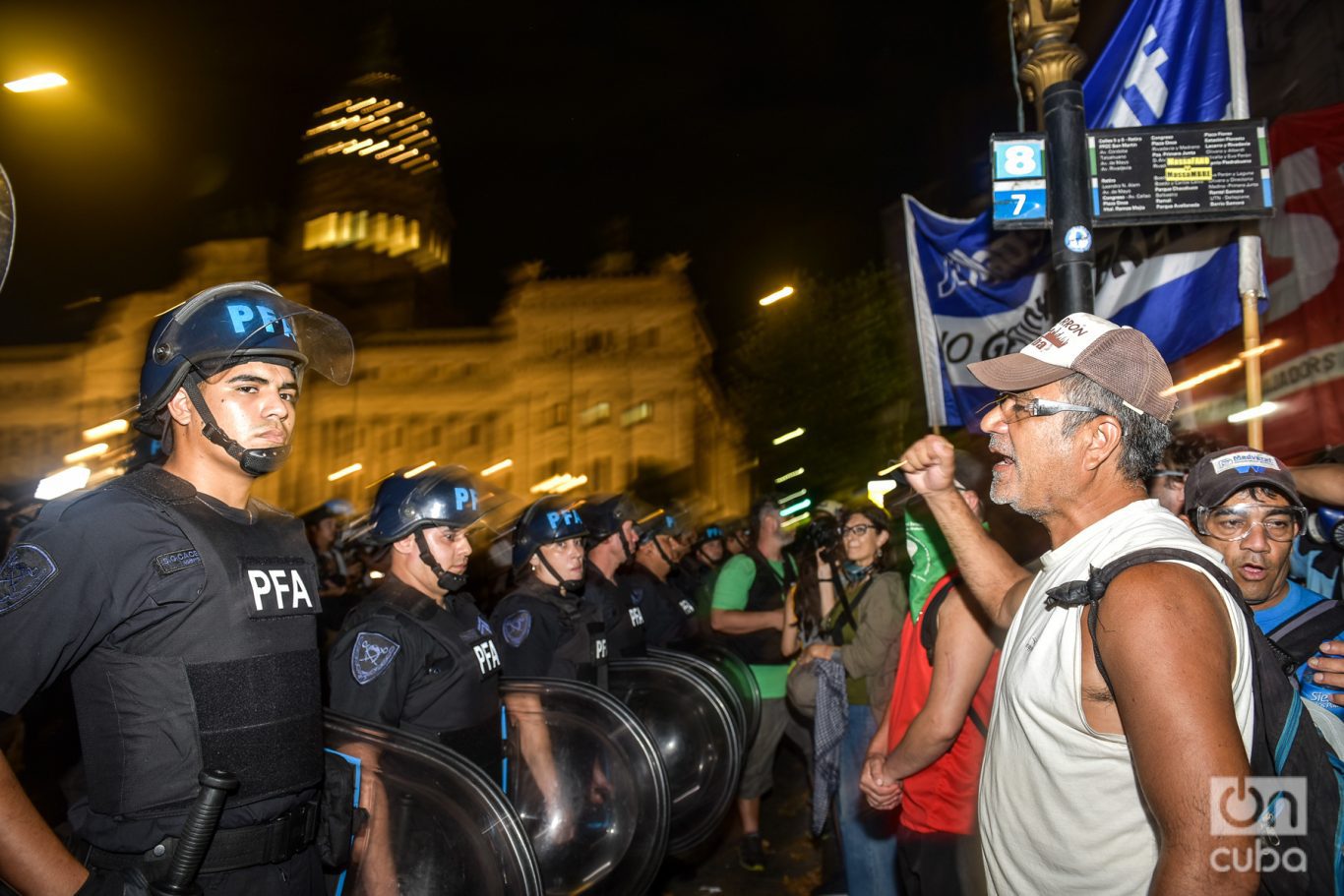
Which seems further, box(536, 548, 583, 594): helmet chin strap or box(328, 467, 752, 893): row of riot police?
box(536, 548, 583, 594): helmet chin strap

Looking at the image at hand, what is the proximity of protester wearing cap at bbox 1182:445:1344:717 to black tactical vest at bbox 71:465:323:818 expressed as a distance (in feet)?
10.1

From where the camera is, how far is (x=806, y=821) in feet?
24.9

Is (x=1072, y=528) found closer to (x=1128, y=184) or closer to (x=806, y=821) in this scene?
(x=1128, y=184)

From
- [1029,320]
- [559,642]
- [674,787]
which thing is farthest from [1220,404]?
A: [559,642]

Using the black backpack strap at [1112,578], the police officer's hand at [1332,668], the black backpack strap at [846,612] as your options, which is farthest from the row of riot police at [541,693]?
the police officer's hand at [1332,668]

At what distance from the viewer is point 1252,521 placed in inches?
131

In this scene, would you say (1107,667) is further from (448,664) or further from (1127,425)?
(448,664)

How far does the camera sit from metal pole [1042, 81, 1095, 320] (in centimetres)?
418

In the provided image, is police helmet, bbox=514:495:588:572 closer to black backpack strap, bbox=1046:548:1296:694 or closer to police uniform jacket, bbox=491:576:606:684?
police uniform jacket, bbox=491:576:606:684

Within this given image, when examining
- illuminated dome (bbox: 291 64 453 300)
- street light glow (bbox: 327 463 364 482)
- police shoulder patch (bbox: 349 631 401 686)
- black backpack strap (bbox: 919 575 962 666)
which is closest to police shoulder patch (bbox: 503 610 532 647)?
police shoulder patch (bbox: 349 631 401 686)

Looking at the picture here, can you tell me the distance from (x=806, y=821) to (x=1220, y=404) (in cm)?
542

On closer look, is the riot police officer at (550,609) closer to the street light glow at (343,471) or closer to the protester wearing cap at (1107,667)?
the protester wearing cap at (1107,667)

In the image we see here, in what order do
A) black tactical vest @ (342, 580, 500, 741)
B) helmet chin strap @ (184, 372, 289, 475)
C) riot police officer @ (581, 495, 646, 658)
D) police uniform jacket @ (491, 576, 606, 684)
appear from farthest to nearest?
riot police officer @ (581, 495, 646, 658) → police uniform jacket @ (491, 576, 606, 684) → black tactical vest @ (342, 580, 500, 741) → helmet chin strap @ (184, 372, 289, 475)

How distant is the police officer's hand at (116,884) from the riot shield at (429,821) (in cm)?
80
